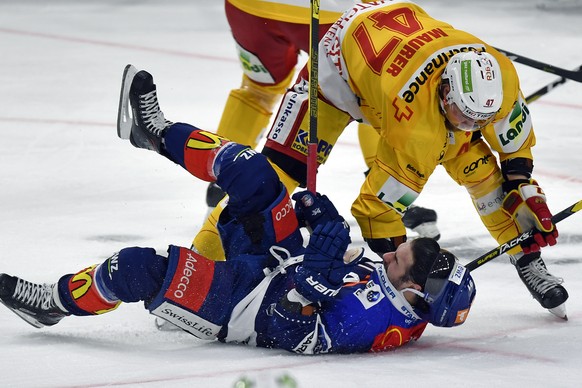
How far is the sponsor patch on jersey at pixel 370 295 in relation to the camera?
3350 mm

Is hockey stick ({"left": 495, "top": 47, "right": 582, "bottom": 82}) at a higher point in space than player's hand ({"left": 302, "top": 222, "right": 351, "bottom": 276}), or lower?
higher

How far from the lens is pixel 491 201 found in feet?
13.5

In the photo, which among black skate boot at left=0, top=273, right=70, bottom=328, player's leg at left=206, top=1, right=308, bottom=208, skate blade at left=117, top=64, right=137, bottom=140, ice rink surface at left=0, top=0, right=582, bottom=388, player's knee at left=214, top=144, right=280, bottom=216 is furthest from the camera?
player's leg at left=206, top=1, right=308, bottom=208

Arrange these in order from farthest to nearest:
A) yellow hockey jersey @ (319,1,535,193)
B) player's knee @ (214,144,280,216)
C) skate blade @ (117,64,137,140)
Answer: skate blade @ (117,64,137,140) → yellow hockey jersey @ (319,1,535,193) → player's knee @ (214,144,280,216)

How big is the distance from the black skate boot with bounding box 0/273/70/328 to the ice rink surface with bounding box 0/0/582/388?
6 cm

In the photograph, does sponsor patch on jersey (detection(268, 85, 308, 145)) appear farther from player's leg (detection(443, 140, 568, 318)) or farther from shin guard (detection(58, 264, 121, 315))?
shin guard (detection(58, 264, 121, 315))

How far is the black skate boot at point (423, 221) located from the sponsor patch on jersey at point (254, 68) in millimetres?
808

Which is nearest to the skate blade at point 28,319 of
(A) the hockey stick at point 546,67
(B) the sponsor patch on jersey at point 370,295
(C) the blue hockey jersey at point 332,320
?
(C) the blue hockey jersey at point 332,320

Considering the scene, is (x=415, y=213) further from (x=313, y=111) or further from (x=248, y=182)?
(x=248, y=182)

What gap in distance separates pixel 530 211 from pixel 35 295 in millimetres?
1629

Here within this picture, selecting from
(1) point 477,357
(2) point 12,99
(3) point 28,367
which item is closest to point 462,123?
(1) point 477,357

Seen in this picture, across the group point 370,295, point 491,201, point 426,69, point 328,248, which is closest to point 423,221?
point 491,201

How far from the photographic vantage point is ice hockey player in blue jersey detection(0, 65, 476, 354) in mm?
3305

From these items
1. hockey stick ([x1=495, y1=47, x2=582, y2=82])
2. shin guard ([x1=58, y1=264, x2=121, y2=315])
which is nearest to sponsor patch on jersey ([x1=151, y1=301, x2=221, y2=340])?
shin guard ([x1=58, y1=264, x2=121, y2=315])
